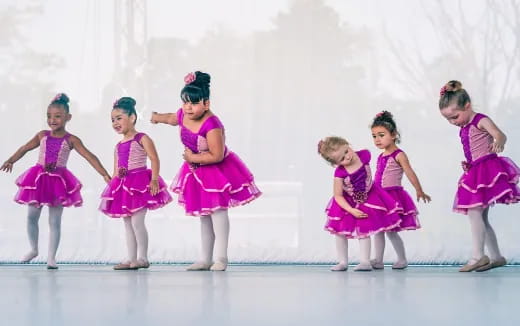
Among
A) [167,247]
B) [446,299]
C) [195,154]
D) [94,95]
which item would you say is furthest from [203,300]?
[94,95]

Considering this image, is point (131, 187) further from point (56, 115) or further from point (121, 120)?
point (56, 115)

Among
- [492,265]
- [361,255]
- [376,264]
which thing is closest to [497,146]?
[492,265]

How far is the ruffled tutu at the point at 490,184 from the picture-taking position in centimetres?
388

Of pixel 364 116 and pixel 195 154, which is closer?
pixel 195 154

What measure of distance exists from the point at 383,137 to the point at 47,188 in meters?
1.89

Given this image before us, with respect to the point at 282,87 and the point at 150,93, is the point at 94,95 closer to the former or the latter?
the point at 150,93

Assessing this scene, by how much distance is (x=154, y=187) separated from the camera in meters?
4.23

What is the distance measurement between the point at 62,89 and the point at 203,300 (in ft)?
12.5

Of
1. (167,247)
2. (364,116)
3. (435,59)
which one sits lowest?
(167,247)

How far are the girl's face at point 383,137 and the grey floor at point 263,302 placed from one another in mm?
1506

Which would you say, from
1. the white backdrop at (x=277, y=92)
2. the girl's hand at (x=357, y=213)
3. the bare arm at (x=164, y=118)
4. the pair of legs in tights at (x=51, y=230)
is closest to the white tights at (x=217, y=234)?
the bare arm at (x=164, y=118)

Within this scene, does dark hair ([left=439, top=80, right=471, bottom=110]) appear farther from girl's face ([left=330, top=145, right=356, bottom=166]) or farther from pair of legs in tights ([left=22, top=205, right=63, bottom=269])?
pair of legs in tights ([left=22, top=205, right=63, bottom=269])

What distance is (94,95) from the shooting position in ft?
18.5

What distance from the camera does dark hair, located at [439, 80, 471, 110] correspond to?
4.03m
